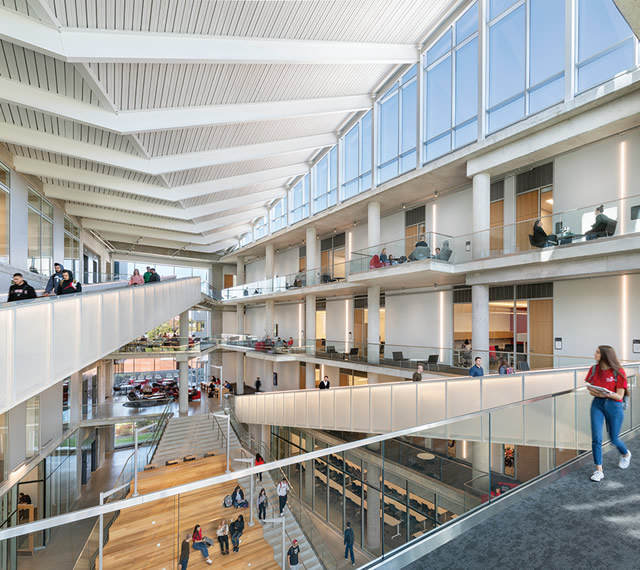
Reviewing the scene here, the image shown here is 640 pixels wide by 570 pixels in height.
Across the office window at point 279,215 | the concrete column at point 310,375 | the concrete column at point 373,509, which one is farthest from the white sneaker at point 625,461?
the office window at point 279,215

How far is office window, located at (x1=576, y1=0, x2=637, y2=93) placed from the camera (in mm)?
9672

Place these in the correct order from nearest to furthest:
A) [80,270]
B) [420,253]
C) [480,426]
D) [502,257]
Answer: [480,426], [502,257], [420,253], [80,270]

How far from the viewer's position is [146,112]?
11062 mm

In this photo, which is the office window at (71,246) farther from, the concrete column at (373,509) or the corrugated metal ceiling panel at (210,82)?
the concrete column at (373,509)

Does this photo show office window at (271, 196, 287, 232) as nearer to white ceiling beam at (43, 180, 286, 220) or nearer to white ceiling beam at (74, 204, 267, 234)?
white ceiling beam at (74, 204, 267, 234)

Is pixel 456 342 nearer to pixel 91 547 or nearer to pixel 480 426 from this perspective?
pixel 480 426

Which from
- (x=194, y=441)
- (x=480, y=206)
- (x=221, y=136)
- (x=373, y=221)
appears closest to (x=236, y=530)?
(x=480, y=206)

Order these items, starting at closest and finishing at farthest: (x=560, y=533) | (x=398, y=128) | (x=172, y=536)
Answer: (x=172, y=536)
(x=560, y=533)
(x=398, y=128)

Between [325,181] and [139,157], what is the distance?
11779 mm

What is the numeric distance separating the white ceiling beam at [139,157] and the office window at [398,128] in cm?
398

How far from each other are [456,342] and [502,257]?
5.17 meters

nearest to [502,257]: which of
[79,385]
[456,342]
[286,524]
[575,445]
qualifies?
[456,342]

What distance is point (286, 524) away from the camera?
10.7 ft

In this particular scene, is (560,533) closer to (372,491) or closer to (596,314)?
(372,491)
